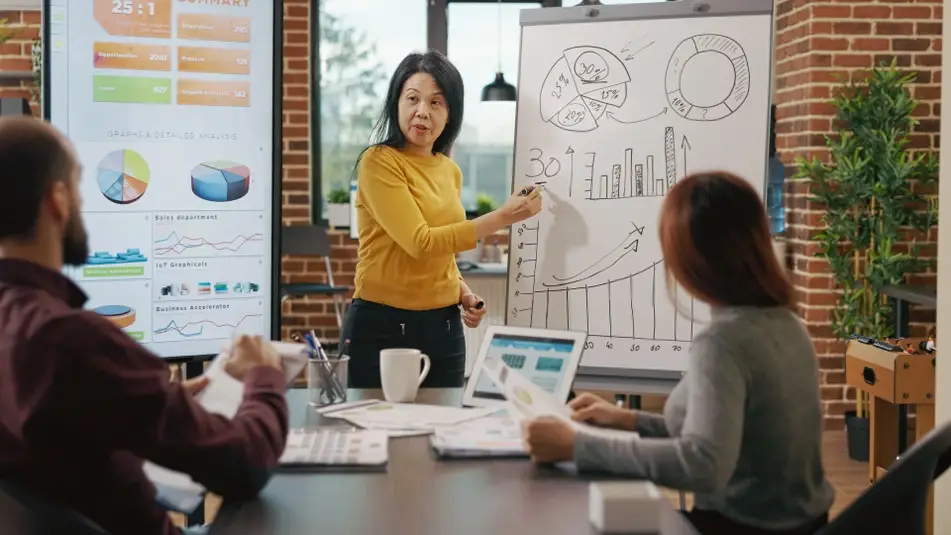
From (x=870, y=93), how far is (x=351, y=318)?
312cm

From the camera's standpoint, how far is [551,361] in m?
1.95

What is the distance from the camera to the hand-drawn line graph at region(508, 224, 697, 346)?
9.35ft

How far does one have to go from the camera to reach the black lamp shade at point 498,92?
5.71 meters

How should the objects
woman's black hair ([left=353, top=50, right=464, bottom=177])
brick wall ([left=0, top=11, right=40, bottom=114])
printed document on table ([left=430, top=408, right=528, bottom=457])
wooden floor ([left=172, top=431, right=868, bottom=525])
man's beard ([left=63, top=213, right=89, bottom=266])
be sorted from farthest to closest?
brick wall ([left=0, top=11, right=40, bottom=114]), wooden floor ([left=172, top=431, right=868, bottom=525]), woman's black hair ([left=353, top=50, right=464, bottom=177]), printed document on table ([left=430, top=408, right=528, bottom=457]), man's beard ([left=63, top=213, right=89, bottom=266])

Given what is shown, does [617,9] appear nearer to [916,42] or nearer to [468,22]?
[916,42]

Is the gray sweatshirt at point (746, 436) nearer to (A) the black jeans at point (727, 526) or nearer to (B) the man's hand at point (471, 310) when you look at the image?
(A) the black jeans at point (727, 526)

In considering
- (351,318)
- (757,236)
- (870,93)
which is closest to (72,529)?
(757,236)

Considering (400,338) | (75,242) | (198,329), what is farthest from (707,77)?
(75,242)

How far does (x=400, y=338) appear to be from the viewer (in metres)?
2.68

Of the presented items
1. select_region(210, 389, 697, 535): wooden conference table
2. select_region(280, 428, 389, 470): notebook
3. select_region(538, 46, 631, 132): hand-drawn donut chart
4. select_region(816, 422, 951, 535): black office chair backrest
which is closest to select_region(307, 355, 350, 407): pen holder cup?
select_region(280, 428, 389, 470): notebook

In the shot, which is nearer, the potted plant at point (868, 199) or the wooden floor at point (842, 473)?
the wooden floor at point (842, 473)

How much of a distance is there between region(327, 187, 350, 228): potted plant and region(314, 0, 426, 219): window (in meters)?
0.19

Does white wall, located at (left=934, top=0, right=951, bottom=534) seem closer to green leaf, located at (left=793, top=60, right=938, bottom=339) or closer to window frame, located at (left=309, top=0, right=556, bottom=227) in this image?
green leaf, located at (left=793, top=60, right=938, bottom=339)

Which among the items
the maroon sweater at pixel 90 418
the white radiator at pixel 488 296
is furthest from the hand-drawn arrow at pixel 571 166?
the white radiator at pixel 488 296
